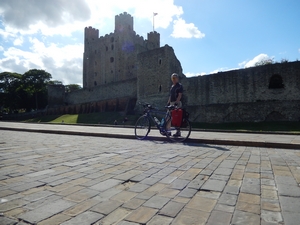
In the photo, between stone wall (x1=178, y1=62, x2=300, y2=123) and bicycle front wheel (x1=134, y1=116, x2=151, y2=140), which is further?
stone wall (x1=178, y1=62, x2=300, y2=123)

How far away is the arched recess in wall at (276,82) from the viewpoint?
19.8 meters

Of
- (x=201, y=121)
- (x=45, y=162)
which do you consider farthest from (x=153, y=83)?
(x=45, y=162)

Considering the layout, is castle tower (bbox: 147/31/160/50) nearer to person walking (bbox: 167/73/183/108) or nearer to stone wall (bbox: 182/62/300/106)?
stone wall (bbox: 182/62/300/106)

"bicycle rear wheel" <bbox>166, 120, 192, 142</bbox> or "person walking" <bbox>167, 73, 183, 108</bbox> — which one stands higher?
"person walking" <bbox>167, 73, 183, 108</bbox>

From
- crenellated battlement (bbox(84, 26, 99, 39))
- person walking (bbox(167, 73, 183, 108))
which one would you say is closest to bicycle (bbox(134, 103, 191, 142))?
person walking (bbox(167, 73, 183, 108))

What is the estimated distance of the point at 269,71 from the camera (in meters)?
19.8

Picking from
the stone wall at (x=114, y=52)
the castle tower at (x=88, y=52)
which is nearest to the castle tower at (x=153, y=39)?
the stone wall at (x=114, y=52)

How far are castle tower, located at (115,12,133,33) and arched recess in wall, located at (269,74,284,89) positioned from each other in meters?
36.6

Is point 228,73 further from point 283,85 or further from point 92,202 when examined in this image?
point 92,202

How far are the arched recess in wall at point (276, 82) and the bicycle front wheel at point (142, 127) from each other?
712 inches

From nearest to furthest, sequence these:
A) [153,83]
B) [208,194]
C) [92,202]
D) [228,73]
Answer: [92,202]
[208,194]
[228,73]
[153,83]

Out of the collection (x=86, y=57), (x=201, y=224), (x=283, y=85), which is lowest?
(x=201, y=224)

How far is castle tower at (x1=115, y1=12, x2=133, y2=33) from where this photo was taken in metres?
48.0

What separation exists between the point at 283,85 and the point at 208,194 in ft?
70.3
